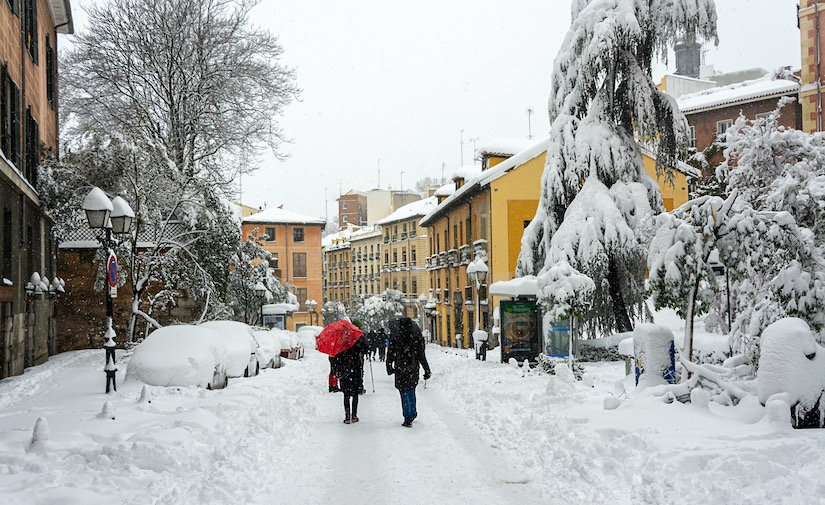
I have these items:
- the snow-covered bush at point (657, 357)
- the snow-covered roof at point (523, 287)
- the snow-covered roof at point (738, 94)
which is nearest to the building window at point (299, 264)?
the snow-covered roof at point (738, 94)

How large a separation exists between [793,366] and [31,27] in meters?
21.9

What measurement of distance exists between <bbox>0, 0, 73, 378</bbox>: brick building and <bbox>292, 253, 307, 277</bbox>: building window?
42.6 m

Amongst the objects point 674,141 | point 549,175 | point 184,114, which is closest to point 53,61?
point 184,114

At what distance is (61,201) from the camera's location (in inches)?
A: 858

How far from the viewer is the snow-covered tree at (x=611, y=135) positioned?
18891 mm

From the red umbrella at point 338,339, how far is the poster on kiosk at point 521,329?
7.72 m

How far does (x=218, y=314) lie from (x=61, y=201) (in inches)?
245

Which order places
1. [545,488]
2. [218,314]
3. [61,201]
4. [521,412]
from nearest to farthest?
1. [545,488]
2. [521,412]
3. [61,201]
4. [218,314]

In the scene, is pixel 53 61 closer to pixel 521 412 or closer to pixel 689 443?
pixel 521 412

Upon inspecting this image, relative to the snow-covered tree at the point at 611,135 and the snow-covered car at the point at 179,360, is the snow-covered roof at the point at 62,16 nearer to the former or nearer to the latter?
the snow-covered car at the point at 179,360

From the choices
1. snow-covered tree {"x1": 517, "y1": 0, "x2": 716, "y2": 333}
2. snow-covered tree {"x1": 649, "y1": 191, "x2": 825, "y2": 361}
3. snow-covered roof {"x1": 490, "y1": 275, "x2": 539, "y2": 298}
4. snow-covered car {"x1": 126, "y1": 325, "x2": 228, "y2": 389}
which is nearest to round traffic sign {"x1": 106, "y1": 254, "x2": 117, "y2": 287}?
snow-covered car {"x1": 126, "y1": 325, "x2": 228, "y2": 389}

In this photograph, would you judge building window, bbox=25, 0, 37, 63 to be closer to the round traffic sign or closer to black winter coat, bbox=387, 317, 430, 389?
the round traffic sign

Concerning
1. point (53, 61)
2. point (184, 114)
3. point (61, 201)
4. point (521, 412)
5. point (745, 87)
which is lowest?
point (521, 412)

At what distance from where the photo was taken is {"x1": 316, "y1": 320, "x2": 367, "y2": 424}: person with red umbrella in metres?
10.4
